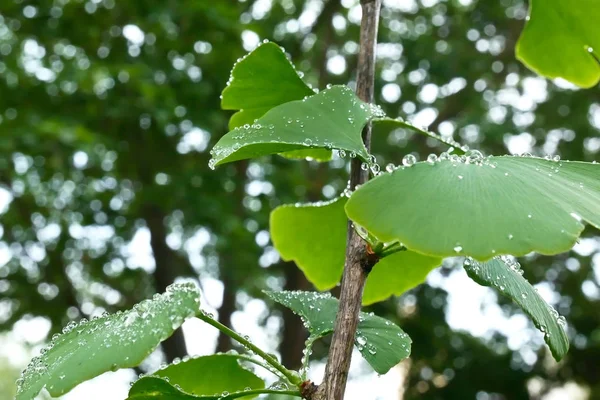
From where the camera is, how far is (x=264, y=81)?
1.67 feet

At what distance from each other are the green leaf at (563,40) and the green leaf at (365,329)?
1.05ft

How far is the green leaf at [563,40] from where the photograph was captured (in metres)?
0.57

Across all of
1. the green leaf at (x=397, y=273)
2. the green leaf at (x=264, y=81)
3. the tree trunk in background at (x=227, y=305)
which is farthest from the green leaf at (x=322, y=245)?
the tree trunk in background at (x=227, y=305)

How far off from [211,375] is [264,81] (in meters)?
0.24

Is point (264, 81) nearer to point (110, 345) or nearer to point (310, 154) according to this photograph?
point (310, 154)

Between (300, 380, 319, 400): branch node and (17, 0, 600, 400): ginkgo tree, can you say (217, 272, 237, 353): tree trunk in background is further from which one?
(300, 380, 319, 400): branch node

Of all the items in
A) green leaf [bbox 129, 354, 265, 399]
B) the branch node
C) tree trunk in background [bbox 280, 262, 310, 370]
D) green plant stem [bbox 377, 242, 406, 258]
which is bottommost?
tree trunk in background [bbox 280, 262, 310, 370]

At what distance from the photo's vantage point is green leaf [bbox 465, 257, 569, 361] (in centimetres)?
38

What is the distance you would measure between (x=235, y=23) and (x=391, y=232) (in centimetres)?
308

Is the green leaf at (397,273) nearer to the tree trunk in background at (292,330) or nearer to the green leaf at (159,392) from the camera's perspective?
the green leaf at (159,392)

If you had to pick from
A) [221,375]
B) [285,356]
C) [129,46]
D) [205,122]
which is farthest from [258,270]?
[221,375]

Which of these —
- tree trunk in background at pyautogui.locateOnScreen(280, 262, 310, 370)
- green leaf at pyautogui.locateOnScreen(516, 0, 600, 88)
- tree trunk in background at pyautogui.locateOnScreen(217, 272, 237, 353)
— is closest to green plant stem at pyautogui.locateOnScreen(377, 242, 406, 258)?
green leaf at pyautogui.locateOnScreen(516, 0, 600, 88)

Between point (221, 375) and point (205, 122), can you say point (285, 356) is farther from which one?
point (221, 375)

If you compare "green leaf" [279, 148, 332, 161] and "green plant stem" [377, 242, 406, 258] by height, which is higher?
"green plant stem" [377, 242, 406, 258]
